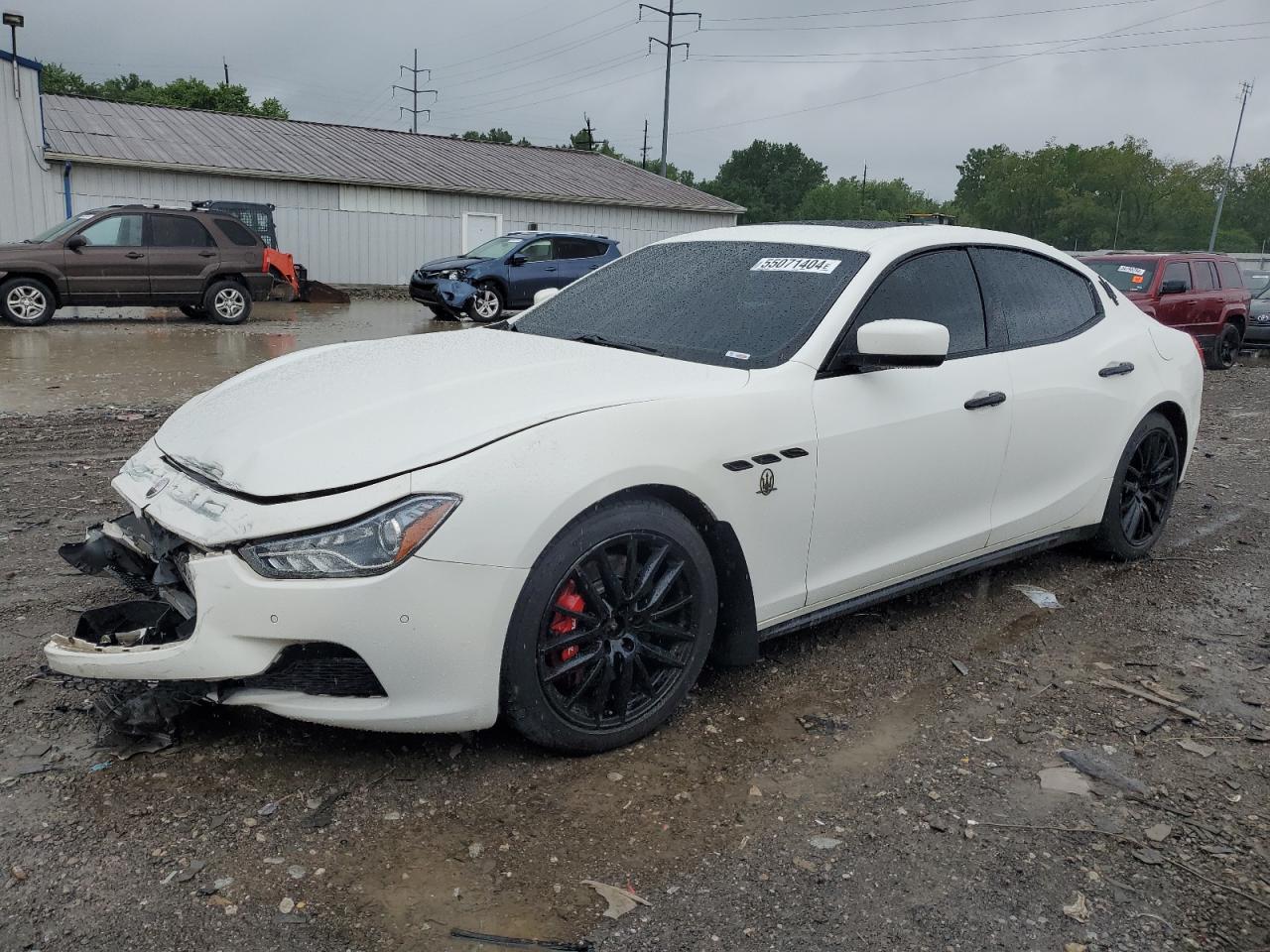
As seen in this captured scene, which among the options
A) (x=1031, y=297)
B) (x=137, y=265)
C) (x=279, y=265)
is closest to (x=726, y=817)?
(x=1031, y=297)

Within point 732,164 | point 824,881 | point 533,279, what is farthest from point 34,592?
point 732,164

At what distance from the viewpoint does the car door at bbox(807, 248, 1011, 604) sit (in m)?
3.47

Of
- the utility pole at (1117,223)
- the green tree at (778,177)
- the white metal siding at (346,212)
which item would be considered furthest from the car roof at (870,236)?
the green tree at (778,177)

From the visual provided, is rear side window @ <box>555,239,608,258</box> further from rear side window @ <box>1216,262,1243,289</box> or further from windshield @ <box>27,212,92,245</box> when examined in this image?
rear side window @ <box>1216,262,1243,289</box>

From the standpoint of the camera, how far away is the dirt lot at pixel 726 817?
2.35 m

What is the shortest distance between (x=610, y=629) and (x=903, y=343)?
1313 mm

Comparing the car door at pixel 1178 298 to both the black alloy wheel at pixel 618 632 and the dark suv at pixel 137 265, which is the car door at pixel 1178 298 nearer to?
the black alloy wheel at pixel 618 632

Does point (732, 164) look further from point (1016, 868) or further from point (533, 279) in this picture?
point (1016, 868)

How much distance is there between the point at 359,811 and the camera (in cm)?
274

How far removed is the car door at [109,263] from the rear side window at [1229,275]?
1611 centimetres

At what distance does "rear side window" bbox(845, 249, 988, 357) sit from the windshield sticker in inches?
8.0

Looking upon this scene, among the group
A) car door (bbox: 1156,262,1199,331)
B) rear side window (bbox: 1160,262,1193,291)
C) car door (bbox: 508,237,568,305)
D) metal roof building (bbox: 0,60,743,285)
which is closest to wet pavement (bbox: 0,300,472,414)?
car door (bbox: 508,237,568,305)

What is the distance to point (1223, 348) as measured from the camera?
15.1 meters

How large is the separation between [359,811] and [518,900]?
0.57 metres
